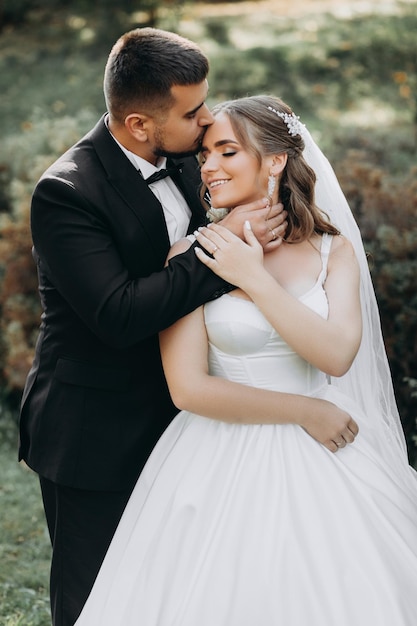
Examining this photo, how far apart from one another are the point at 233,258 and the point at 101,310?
0.47 meters

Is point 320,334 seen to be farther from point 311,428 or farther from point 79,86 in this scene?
point 79,86

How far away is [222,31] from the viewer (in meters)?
14.0

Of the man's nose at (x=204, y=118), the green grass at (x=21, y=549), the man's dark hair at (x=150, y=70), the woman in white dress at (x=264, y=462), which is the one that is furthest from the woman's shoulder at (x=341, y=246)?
the green grass at (x=21, y=549)

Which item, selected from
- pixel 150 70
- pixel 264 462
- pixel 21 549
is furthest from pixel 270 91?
pixel 264 462

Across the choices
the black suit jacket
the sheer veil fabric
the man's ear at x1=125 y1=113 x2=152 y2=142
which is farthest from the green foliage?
the man's ear at x1=125 y1=113 x2=152 y2=142

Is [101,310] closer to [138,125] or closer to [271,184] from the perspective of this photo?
[138,125]

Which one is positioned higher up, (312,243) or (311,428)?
(312,243)

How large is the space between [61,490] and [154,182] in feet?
3.92

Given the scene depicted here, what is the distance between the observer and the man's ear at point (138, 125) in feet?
9.87

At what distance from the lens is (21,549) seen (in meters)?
4.84

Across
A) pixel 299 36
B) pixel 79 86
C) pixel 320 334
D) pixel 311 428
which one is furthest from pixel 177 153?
pixel 299 36

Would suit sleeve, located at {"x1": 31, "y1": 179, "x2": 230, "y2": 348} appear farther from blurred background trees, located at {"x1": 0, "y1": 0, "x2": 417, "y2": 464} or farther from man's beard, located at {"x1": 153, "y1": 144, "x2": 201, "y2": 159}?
blurred background trees, located at {"x1": 0, "y1": 0, "x2": 417, "y2": 464}

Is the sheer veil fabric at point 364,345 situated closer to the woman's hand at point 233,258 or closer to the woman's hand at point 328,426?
the woman's hand at point 328,426

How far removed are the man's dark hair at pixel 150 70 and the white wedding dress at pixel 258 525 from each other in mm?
754
